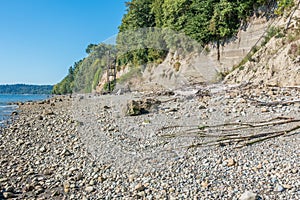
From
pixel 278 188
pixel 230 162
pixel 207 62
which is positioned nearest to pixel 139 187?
pixel 230 162

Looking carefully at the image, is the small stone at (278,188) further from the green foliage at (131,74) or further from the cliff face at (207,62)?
the green foliage at (131,74)

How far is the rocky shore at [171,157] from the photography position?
3.60m

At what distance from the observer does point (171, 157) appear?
461 centimetres

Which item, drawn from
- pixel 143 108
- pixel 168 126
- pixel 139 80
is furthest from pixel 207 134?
pixel 139 80

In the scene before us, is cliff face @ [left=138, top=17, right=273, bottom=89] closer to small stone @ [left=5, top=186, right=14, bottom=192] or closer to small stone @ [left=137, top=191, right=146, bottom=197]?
small stone @ [left=137, top=191, right=146, bottom=197]

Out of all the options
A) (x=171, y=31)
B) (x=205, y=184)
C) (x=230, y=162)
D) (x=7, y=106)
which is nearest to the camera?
(x=205, y=184)

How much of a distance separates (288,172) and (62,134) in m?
5.63

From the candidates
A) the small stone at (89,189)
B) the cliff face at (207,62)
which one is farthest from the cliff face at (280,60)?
the small stone at (89,189)

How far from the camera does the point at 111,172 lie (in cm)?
446

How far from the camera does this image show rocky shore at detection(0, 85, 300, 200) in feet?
11.8

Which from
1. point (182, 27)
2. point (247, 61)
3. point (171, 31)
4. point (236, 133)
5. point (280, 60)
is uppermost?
point (182, 27)

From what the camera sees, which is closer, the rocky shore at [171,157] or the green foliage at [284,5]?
the rocky shore at [171,157]

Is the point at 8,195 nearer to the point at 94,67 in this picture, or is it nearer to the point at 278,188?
the point at 278,188

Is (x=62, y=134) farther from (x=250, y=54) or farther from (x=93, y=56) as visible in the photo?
(x=93, y=56)
